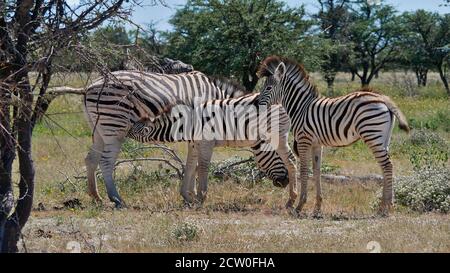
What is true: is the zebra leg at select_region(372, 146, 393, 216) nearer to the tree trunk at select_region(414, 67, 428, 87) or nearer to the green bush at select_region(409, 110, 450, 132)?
the green bush at select_region(409, 110, 450, 132)

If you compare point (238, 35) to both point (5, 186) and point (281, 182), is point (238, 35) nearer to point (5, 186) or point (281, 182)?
point (281, 182)

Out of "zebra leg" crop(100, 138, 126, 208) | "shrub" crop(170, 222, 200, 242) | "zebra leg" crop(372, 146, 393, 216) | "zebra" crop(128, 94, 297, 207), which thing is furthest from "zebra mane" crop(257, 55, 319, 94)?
"shrub" crop(170, 222, 200, 242)

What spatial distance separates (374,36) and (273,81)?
34513 mm

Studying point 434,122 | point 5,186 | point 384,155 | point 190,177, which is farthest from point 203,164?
point 434,122

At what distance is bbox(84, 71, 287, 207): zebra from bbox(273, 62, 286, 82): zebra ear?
103 centimetres

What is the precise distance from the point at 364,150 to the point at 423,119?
615 cm

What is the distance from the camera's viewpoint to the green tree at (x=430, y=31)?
4341 centimetres

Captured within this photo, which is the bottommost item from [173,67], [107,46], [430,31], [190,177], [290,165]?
[190,177]

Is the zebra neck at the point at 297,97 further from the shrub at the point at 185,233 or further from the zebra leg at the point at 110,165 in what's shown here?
the shrub at the point at 185,233

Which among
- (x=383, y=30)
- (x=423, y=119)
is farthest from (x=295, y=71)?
(x=383, y=30)

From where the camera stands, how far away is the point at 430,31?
148 ft

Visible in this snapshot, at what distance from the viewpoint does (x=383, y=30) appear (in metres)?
44.7

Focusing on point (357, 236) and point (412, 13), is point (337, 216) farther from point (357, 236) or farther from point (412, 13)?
point (412, 13)

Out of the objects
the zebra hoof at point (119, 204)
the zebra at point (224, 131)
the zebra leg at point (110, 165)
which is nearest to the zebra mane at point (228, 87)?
the zebra at point (224, 131)
